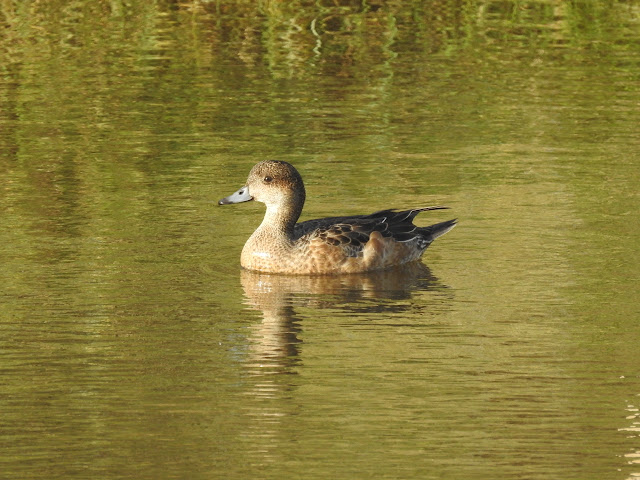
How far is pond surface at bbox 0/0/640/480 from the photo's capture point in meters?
8.30

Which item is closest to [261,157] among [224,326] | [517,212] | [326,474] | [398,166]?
[398,166]

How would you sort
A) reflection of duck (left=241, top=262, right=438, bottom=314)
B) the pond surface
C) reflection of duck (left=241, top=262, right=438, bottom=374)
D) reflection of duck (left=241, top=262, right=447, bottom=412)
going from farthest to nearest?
1. reflection of duck (left=241, top=262, right=438, bottom=314)
2. reflection of duck (left=241, top=262, right=438, bottom=374)
3. reflection of duck (left=241, top=262, right=447, bottom=412)
4. the pond surface

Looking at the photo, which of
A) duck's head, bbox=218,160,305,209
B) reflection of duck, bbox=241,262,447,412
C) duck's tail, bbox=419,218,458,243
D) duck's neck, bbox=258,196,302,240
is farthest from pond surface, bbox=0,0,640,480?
duck's head, bbox=218,160,305,209

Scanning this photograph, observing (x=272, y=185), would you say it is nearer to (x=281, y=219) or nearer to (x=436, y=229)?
(x=281, y=219)

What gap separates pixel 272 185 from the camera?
12750 mm

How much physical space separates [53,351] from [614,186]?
6.50 m

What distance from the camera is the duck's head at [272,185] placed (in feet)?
41.8

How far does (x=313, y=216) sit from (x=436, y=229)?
1.47 meters

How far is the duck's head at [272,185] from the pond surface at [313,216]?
0.53 metres

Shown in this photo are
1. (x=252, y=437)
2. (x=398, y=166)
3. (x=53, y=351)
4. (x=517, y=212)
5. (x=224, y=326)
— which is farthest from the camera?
(x=398, y=166)

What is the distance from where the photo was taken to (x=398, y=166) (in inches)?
608

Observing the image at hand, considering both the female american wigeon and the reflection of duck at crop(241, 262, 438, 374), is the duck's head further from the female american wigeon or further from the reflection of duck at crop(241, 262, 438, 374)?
the reflection of duck at crop(241, 262, 438, 374)

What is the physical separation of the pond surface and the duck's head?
0.53 meters

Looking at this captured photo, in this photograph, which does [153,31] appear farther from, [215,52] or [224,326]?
[224,326]
